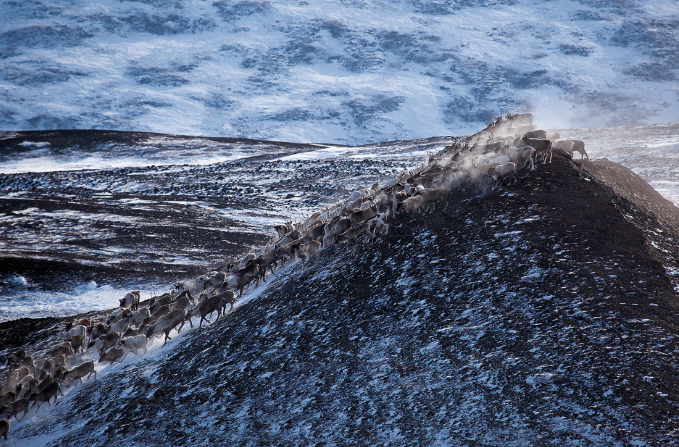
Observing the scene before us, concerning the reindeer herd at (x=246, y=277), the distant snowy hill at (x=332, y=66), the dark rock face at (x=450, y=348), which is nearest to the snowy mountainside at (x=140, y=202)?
the reindeer herd at (x=246, y=277)

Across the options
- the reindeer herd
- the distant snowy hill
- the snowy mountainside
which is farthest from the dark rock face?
the distant snowy hill

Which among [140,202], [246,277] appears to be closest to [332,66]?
[140,202]

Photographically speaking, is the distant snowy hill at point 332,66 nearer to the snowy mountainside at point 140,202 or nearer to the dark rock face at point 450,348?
the snowy mountainside at point 140,202

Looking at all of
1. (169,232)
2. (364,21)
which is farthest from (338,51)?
(169,232)

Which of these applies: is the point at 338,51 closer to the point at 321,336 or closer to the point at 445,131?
the point at 445,131

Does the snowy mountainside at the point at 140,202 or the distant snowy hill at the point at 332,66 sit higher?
the distant snowy hill at the point at 332,66
